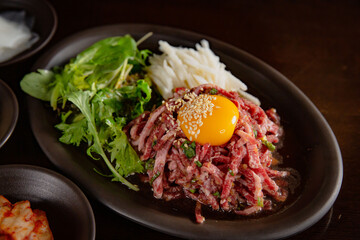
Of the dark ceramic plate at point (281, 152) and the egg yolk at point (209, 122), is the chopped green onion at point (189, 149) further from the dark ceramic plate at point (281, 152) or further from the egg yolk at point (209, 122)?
the dark ceramic plate at point (281, 152)

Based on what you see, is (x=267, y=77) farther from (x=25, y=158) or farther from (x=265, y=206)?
(x=25, y=158)

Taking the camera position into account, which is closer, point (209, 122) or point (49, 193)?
point (49, 193)

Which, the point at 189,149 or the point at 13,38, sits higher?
the point at 13,38

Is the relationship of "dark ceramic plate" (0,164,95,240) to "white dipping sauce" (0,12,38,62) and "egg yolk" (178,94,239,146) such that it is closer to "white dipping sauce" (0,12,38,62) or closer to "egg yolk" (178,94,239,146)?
"egg yolk" (178,94,239,146)

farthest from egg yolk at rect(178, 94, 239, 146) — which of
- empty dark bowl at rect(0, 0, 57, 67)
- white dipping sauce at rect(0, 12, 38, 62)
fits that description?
white dipping sauce at rect(0, 12, 38, 62)

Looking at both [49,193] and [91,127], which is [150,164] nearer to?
[91,127]

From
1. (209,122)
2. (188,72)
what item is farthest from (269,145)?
(188,72)

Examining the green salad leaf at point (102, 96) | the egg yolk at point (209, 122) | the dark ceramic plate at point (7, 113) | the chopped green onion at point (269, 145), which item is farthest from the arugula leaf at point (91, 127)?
the chopped green onion at point (269, 145)

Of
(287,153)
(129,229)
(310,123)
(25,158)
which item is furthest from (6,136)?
(310,123)
